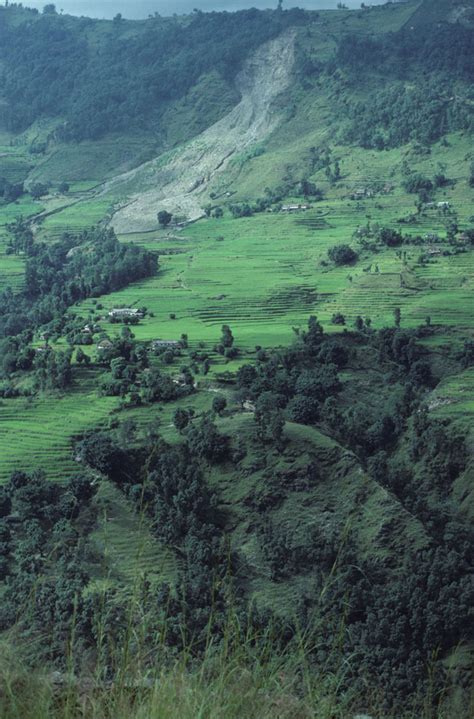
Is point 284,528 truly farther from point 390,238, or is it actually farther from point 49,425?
point 390,238

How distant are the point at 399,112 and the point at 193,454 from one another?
4833 centimetres

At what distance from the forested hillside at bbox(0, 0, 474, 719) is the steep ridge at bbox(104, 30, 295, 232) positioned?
35 centimetres

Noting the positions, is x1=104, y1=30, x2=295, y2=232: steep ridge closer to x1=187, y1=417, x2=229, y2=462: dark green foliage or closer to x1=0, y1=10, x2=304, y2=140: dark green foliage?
x1=0, y1=10, x2=304, y2=140: dark green foliage

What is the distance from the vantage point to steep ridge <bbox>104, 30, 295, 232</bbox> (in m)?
69.8

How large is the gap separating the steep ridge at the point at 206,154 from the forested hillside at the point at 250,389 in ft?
1.15

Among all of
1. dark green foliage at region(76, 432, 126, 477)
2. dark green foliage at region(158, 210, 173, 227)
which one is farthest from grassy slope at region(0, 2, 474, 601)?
dark green foliage at region(158, 210, 173, 227)

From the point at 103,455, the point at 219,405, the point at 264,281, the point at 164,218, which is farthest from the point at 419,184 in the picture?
the point at 103,455

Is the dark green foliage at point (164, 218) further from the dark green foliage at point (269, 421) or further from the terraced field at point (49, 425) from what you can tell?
the dark green foliage at point (269, 421)

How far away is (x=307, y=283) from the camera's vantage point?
145 feet

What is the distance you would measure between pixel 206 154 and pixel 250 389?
170 feet

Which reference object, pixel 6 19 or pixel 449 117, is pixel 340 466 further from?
pixel 6 19

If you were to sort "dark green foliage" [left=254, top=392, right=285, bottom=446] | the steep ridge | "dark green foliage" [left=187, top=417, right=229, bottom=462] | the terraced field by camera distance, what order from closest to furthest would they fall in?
A: "dark green foliage" [left=187, top=417, right=229, bottom=462] < the terraced field < "dark green foliage" [left=254, top=392, right=285, bottom=446] < the steep ridge

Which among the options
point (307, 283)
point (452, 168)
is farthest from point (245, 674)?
point (452, 168)

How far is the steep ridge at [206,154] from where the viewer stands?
229ft
